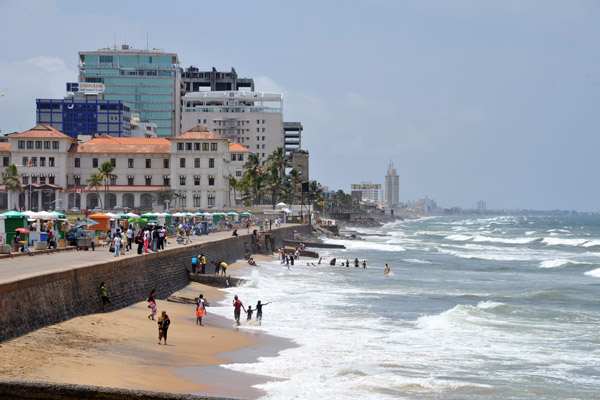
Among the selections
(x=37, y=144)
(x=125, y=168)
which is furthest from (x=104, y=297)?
(x=125, y=168)

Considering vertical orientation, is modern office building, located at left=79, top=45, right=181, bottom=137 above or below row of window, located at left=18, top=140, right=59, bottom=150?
above

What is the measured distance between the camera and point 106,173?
9088 cm

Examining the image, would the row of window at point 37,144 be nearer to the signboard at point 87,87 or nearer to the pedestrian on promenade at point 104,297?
the signboard at point 87,87

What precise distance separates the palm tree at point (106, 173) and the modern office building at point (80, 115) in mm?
56214

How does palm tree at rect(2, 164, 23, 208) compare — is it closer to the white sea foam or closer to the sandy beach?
the white sea foam

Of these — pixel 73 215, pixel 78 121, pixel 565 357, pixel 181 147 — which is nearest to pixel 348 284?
pixel 565 357

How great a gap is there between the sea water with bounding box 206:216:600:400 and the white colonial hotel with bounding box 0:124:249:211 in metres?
46.6

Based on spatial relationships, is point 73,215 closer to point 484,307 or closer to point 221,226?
point 221,226

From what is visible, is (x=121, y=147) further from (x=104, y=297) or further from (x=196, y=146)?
(x=104, y=297)

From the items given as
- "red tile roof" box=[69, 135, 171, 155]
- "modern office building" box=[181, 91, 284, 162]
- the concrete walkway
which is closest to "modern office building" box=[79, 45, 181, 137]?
Answer: "modern office building" box=[181, 91, 284, 162]

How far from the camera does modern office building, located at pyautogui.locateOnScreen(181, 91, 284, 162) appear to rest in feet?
555

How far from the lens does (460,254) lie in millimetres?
78750

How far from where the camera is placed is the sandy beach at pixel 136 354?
16.3m

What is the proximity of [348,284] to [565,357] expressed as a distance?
2099 cm
